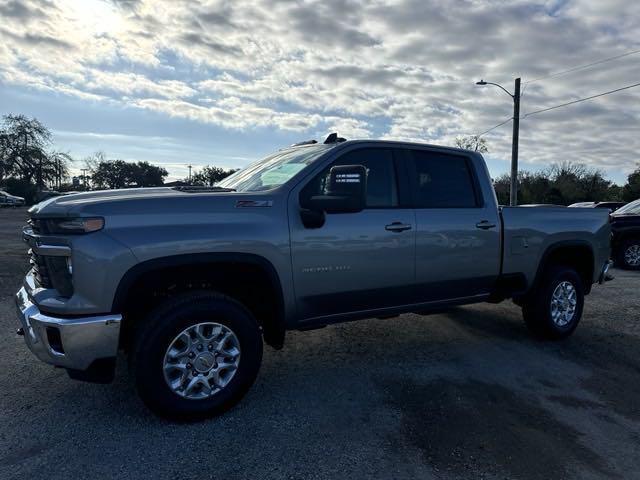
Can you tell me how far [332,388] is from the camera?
12.1ft

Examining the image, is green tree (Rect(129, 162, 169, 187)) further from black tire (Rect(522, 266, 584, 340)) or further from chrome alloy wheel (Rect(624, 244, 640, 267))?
black tire (Rect(522, 266, 584, 340))

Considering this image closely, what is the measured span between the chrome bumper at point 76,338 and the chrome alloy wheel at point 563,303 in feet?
14.4

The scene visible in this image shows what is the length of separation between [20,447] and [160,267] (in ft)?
4.51

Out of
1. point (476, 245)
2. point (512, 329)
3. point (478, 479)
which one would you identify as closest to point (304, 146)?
point (476, 245)

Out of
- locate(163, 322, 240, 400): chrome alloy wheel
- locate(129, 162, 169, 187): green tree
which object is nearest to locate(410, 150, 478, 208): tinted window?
locate(163, 322, 240, 400): chrome alloy wheel

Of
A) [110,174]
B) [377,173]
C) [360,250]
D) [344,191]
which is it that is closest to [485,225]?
[377,173]

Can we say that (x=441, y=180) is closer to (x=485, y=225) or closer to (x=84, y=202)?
(x=485, y=225)

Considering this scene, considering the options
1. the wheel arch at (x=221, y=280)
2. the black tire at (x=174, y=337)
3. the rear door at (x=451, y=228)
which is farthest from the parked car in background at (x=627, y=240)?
the black tire at (x=174, y=337)

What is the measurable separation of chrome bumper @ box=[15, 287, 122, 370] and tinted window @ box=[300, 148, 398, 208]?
204 centimetres

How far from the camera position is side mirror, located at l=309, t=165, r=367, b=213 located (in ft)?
10.3

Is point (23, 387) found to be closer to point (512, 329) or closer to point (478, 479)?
point (478, 479)

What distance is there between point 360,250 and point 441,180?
128 centimetres

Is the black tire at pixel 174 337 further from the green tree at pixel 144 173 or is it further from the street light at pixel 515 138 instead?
the green tree at pixel 144 173

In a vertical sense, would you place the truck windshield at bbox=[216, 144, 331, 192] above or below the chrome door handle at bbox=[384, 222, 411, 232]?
above
